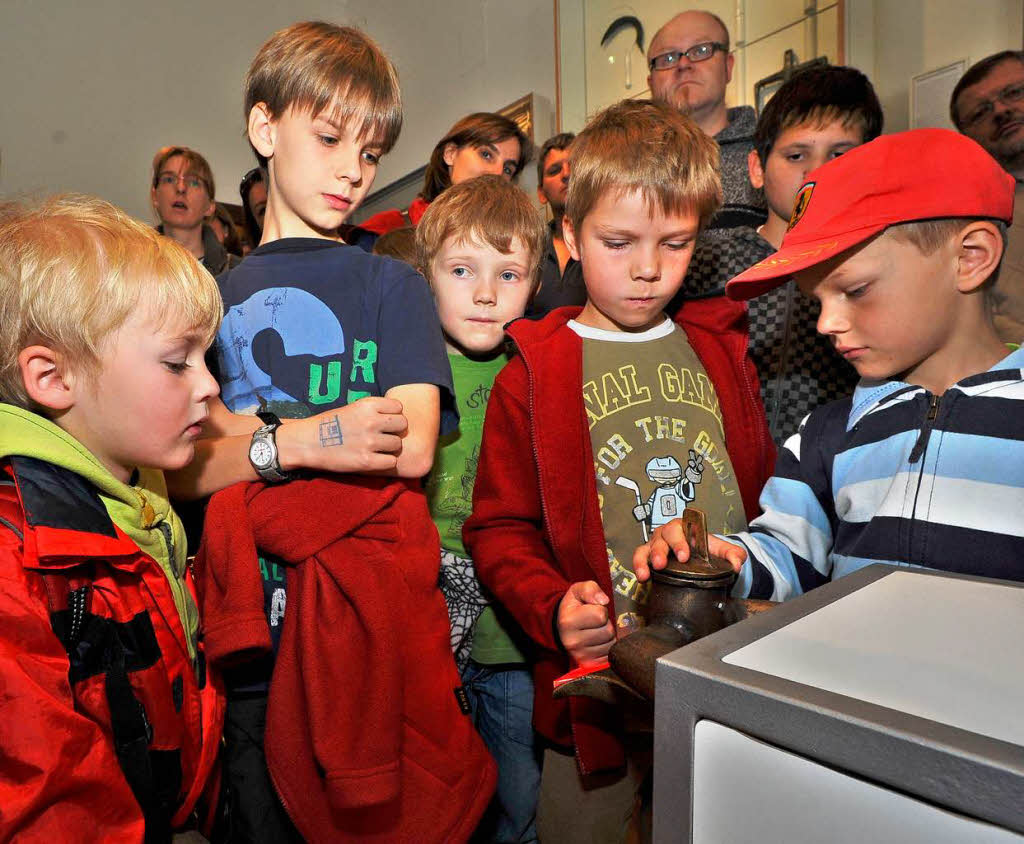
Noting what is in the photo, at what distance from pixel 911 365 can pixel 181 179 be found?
3.70 m

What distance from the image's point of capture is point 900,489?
3.25ft

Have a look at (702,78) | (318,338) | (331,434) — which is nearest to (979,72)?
(702,78)

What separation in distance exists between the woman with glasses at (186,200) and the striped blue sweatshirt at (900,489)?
313 cm

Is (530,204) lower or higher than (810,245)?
higher

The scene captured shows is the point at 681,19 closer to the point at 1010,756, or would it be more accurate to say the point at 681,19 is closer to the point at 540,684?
the point at 540,684

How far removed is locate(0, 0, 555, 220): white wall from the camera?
4.75m

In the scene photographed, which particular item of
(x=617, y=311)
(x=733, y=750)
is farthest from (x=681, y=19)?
(x=733, y=750)

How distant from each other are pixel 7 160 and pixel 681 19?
4.55 meters

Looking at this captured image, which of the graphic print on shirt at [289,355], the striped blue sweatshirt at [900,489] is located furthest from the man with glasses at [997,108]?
the graphic print on shirt at [289,355]

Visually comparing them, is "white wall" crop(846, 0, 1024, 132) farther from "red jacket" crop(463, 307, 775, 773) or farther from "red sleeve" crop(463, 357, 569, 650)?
"red sleeve" crop(463, 357, 569, 650)

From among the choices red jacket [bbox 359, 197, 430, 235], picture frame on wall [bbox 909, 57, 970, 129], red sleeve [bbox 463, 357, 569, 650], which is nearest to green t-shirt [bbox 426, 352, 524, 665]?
red sleeve [bbox 463, 357, 569, 650]

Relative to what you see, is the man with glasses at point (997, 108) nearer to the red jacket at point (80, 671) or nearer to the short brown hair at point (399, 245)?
the short brown hair at point (399, 245)

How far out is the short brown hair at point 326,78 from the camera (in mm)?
1244

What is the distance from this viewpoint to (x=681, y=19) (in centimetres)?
245
